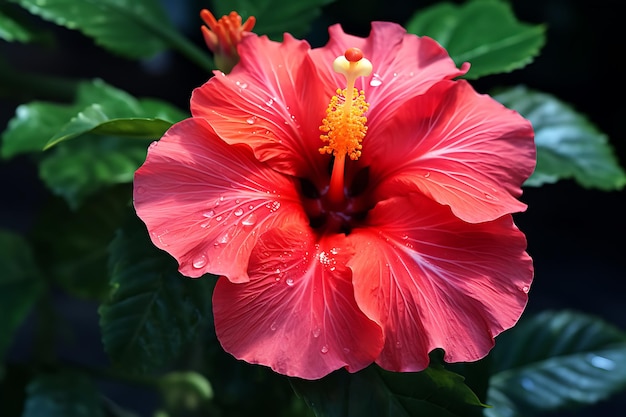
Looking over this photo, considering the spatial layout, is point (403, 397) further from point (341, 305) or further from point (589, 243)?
point (589, 243)

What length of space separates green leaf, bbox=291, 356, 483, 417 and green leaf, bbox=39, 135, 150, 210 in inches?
11.5

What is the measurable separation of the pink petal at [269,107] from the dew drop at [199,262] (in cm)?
9

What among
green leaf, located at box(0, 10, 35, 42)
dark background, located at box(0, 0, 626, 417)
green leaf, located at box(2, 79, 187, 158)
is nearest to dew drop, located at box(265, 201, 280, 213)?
green leaf, located at box(2, 79, 187, 158)

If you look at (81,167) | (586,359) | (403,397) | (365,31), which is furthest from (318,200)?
(365,31)

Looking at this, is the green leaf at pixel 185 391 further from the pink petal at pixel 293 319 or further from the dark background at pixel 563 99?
the dark background at pixel 563 99

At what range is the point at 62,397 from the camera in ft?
2.27

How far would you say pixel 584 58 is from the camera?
1.57 m

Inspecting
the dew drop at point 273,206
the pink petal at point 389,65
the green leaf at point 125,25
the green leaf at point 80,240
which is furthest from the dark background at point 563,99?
the dew drop at point 273,206

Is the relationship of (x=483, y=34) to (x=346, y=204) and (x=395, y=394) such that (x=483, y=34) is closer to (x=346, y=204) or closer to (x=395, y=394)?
(x=346, y=204)

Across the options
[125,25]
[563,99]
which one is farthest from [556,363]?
[563,99]

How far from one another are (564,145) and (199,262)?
447 mm

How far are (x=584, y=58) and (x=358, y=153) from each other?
123 centimetres

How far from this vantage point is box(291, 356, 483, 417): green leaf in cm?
47

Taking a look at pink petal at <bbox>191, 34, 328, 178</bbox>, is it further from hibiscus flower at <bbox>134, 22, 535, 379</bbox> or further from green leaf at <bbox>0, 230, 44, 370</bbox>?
green leaf at <bbox>0, 230, 44, 370</bbox>
